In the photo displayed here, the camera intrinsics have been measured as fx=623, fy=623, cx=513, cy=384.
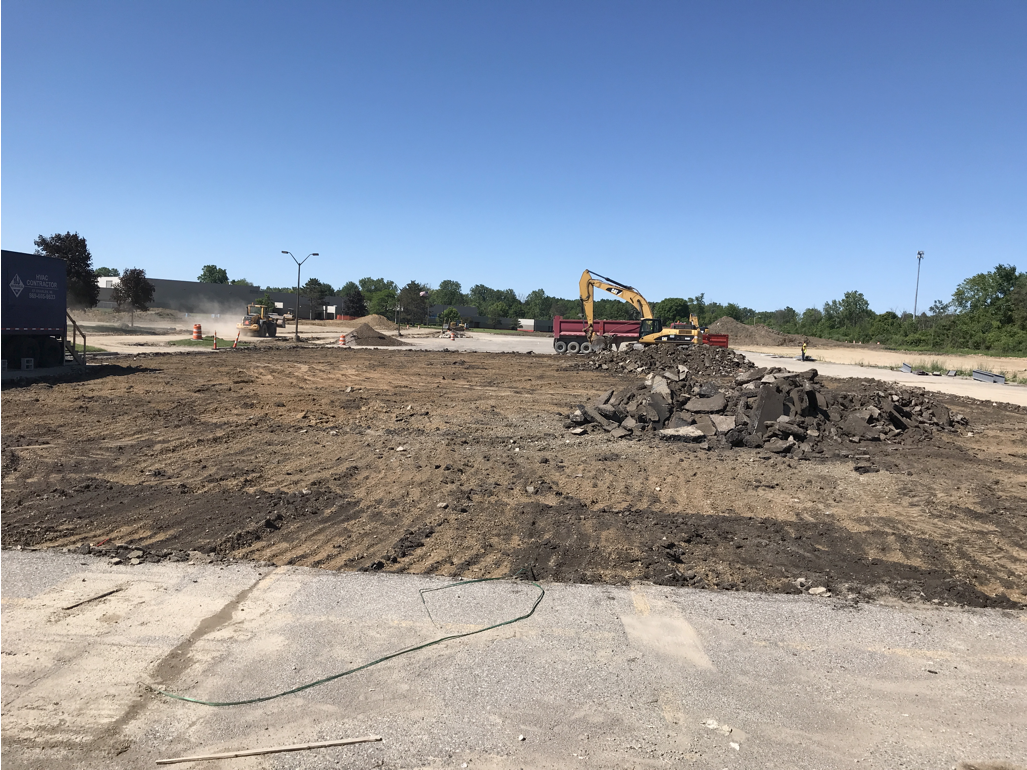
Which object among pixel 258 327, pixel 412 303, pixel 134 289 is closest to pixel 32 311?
pixel 258 327

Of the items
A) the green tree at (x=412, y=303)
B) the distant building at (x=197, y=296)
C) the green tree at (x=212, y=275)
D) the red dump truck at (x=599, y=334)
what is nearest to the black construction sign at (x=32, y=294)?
the red dump truck at (x=599, y=334)

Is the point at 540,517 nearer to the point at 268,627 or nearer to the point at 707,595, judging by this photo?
the point at 707,595

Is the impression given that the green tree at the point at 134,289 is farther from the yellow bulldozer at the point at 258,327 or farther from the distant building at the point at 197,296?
the distant building at the point at 197,296

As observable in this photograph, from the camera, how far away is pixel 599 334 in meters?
38.1

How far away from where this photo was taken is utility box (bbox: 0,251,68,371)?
1714 cm

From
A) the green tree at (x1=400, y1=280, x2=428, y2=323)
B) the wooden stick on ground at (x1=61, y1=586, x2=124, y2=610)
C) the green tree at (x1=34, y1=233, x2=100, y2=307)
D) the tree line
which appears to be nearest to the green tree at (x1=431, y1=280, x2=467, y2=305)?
the tree line

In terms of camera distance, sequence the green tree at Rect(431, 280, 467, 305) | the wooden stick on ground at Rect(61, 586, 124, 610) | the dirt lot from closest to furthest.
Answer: the wooden stick on ground at Rect(61, 586, 124, 610) < the dirt lot < the green tree at Rect(431, 280, 467, 305)

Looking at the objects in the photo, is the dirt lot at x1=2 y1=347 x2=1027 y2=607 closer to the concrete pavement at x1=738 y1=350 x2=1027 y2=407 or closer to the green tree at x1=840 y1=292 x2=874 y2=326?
the concrete pavement at x1=738 y1=350 x2=1027 y2=407

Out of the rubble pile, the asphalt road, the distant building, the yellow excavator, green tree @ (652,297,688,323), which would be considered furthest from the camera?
green tree @ (652,297,688,323)

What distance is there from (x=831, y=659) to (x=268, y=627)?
4.11 metres

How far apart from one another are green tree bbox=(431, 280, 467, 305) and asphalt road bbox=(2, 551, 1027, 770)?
163365mm

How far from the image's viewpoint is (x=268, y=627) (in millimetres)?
4652

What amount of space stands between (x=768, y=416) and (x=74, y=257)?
53435 mm

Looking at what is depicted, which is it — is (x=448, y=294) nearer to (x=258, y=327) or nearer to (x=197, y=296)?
(x=197, y=296)
